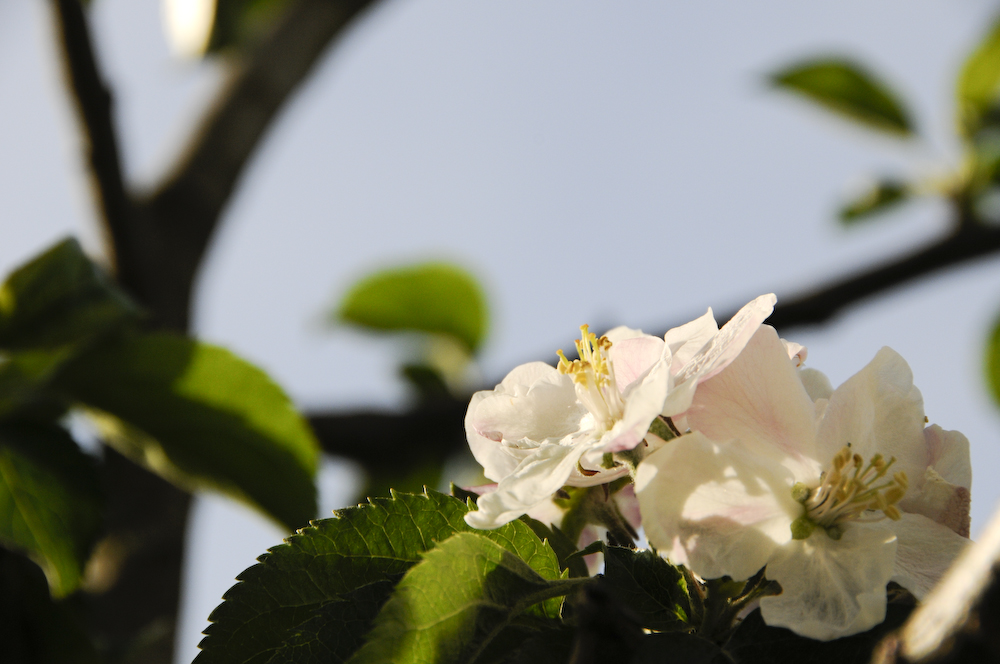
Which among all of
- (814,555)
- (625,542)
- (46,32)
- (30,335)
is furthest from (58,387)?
(814,555)

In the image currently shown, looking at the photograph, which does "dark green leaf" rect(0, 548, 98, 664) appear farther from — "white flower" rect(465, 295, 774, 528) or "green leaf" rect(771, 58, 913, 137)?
"green leaf" rect(771, 58, 913, 137)

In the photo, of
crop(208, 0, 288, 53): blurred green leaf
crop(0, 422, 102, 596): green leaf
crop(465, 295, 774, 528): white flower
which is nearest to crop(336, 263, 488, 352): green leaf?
crop(208, 0, 288, 53): blurred green leaf

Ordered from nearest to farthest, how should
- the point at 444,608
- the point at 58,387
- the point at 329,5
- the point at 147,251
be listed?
the point at 444,608, the point at 58,387, the point at 147,251, the point at 329,5

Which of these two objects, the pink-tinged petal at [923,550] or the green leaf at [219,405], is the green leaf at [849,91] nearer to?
the green leaf at [219,405]

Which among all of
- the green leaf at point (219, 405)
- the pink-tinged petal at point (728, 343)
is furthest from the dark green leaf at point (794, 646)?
the green leaf at point (219, 405)

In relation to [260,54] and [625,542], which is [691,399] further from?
[260,54]

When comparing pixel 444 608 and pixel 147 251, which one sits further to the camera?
pixel 147 251

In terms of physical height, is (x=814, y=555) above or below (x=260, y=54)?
below
